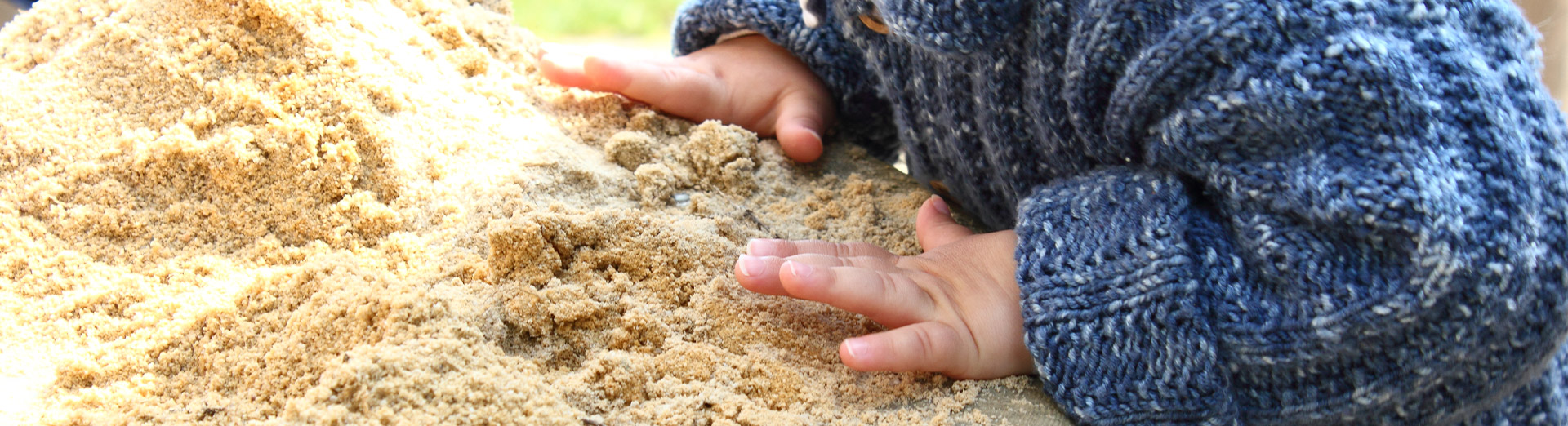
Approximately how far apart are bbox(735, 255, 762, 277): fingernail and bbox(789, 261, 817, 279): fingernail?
0.10 feet

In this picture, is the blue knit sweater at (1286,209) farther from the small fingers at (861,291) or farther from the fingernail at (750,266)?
the fingernail at (750,266)

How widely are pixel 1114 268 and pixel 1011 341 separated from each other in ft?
0.36

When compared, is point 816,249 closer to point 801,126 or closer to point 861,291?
point 861,291

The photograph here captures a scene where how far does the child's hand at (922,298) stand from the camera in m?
0.81

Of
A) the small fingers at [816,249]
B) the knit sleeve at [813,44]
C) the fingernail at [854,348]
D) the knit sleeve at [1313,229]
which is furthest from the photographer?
the knit sleeve at [813,44]

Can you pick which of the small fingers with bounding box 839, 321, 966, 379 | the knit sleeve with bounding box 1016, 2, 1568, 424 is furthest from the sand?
the knit sleeve with bounding box 1016, 2, 1568, 424

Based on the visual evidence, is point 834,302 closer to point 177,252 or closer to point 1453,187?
point 1453,187

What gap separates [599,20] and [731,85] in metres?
2.29

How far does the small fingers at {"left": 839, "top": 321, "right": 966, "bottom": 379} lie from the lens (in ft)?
2.62

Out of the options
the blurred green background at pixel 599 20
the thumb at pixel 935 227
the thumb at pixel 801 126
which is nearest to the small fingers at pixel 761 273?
the thumb at pixel 935 227

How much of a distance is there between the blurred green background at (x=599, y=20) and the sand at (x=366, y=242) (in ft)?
7.16

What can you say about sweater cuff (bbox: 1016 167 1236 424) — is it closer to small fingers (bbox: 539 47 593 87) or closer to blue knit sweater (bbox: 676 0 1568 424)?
blue knit sweater (bbox: 676 0 1568 424)

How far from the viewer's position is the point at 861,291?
0.84m

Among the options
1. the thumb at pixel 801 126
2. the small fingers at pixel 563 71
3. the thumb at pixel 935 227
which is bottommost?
the thumb at pixel 935 227
